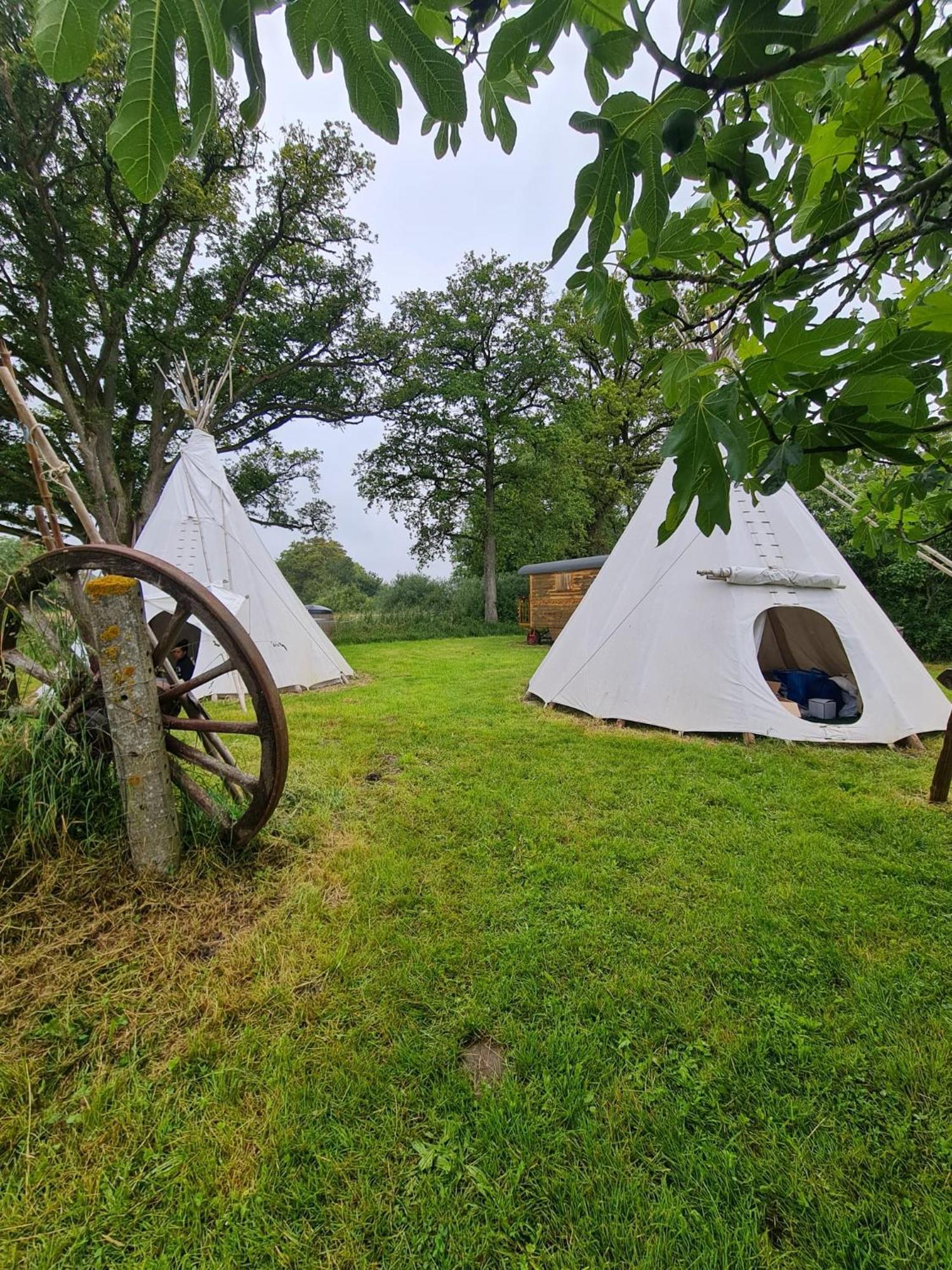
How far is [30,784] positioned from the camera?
1.79 metres

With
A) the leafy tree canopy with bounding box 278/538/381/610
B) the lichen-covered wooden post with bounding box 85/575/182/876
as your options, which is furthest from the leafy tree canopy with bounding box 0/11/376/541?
the leafy tree canopy with bounding box 278/538/381/610

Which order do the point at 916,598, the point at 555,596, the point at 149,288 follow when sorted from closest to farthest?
the point at 916,598
the point at 149,288
the point at 555,596

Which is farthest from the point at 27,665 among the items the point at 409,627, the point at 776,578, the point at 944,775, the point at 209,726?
the point at 409,627

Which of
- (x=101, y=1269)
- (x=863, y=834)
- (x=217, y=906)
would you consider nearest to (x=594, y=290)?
(x=101, y=1269)

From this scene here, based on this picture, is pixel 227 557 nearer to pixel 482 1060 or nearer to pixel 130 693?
pixel 130 693

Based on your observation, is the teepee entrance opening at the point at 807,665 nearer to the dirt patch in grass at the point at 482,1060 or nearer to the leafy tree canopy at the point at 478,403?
the dirt patch in grass at the point at 482,1060

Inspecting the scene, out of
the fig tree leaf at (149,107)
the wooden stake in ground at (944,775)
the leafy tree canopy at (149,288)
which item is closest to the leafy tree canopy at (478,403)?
the leafy tree canopy at (149,288)

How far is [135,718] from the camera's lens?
1816 mm

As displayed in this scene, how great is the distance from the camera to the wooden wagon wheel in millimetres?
1865

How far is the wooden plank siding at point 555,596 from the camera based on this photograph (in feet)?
38.5

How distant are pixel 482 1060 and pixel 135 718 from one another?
65.5 inches

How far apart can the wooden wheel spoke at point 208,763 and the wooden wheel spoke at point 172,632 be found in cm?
35

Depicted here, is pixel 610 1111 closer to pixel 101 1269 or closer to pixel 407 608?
pixel 101 1269

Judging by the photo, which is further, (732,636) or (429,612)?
(429,612)
